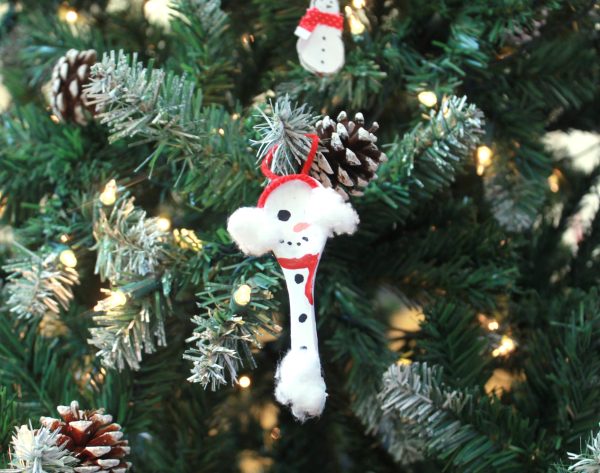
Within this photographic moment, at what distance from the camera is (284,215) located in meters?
0.46

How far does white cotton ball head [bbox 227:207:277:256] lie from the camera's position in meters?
0.44

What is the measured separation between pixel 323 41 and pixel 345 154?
0.14m

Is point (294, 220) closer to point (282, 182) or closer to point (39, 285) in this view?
point (282, 182)

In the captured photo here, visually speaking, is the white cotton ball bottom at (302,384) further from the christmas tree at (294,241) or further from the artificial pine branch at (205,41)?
the artificial pine branch at (205,41)

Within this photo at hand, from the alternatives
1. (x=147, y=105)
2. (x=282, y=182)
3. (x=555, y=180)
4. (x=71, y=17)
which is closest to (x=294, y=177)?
(x=282, y=182)

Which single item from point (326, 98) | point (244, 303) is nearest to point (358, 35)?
Answer: point (326, 98)

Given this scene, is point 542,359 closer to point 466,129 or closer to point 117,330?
point 466,129

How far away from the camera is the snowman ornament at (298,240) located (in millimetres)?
442

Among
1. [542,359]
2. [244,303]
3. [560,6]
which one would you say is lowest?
[542,359]

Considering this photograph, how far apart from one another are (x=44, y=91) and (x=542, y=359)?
52 centimetres

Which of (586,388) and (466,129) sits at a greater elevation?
(466,129)

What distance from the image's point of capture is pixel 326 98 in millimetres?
A: 613

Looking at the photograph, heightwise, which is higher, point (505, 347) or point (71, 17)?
point (71, 17)

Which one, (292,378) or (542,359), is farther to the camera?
(542,359)
